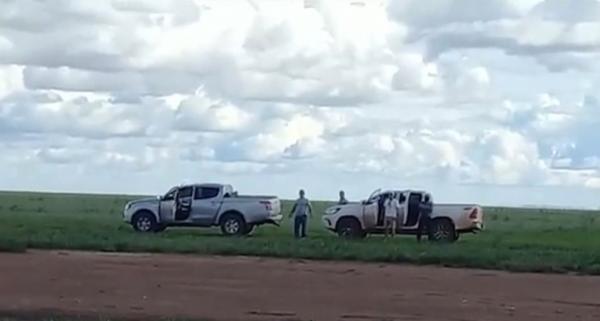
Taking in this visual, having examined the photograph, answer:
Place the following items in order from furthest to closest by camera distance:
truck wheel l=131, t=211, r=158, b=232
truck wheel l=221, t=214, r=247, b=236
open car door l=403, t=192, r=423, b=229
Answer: truck wheel l=131, t=211, r=158, b=232 → truck wheel l=221, t=214, r=247, b=236 → open car door l=403, t=192, r=423, b=229

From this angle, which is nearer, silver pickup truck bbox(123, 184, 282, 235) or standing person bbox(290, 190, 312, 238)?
standing person bbox(290, 190, 312, 238)

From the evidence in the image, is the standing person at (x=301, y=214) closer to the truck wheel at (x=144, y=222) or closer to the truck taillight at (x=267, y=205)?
the truck taillight at (x=267, y=205)

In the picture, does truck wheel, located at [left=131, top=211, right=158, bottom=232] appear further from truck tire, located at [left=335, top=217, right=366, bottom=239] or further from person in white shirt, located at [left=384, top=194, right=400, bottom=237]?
person in white shirt, located at [left=384, top=194, right=400, bottom=237]

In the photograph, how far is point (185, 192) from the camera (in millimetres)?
41844

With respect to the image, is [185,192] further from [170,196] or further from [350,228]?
[350,228]

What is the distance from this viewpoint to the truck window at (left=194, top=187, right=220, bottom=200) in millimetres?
41628

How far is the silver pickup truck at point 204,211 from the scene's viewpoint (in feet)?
135

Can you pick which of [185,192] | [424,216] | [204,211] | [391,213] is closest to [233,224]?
[204,211]

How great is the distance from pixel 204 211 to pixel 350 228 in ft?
15.1

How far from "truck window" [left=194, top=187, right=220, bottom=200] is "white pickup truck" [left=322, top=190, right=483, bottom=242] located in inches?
149

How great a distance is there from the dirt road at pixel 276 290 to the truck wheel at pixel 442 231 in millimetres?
10007

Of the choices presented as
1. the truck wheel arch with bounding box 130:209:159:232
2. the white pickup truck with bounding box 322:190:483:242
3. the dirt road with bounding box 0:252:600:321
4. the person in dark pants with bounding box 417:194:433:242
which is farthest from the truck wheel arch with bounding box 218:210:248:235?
the dirt road with bounding box 0:252:600:321

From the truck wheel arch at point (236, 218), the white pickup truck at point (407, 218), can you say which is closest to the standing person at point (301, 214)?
the white pickup truck at point (407, 218)

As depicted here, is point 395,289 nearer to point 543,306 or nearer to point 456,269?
point 543,306
